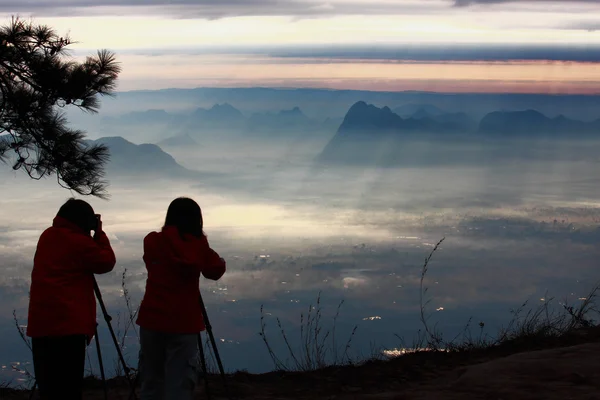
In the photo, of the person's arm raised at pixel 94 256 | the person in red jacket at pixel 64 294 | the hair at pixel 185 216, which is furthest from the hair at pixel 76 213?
the hair at pixel 185 216

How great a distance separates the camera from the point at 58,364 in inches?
222

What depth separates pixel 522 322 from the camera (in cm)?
911

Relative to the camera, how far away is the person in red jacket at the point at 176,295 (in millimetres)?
5395

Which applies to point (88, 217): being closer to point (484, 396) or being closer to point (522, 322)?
point (484, 396)

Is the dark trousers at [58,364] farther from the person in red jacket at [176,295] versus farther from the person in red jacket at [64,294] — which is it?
the person in red jacket at [176,295]

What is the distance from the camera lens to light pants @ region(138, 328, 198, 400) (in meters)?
5.44

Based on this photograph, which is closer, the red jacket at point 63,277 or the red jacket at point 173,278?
the red jacket at point 173,278

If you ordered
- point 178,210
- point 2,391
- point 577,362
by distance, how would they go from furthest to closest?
point 2,391
point 577,362
point 178,210

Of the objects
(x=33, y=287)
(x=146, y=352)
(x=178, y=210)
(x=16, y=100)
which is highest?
(x=16, y=100)

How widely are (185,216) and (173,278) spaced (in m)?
0.46

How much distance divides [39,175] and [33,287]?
9.19 ft

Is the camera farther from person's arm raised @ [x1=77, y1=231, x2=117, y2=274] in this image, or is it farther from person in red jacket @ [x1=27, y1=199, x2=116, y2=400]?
person's arm raised @ [x1=77, y1=231, x2=117, y2=274]

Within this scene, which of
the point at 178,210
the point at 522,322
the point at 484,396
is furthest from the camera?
the point at 522,322

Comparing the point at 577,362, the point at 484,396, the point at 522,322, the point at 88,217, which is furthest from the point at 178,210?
the point at 522,322
